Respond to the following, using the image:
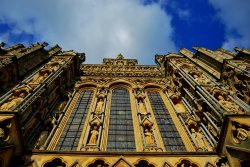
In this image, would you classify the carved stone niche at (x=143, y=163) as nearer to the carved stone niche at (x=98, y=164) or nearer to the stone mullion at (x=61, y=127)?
the carved stone niche at (x=98, y=164)

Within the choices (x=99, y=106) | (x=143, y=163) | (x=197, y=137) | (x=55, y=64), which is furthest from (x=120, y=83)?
(x=143, y=163)

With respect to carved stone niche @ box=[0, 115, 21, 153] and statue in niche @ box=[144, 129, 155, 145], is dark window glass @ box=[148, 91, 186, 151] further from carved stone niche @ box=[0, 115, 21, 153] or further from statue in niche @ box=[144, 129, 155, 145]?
carved stone niche @ box=[0, 115, 21, 153]

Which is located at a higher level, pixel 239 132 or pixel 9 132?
pixel 9 132

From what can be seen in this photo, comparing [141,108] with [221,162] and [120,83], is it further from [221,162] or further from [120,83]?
[221,162]

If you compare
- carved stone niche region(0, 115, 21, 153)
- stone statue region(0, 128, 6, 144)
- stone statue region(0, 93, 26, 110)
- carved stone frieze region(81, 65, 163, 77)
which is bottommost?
stone statue region(0, 128, 6, 144)

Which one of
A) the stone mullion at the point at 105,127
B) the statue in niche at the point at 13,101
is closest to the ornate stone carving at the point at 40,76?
the statue in niche at the point at 13,101

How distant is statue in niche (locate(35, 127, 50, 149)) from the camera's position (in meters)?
11.0

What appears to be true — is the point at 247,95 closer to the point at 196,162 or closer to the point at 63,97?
the point at 196,162

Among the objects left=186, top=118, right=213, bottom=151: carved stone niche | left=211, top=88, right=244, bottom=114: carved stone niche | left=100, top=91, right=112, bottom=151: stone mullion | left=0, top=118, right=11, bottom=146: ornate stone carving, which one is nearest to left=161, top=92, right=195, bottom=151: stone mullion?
left=186, top=118, right=213, bottom=151: carved stone niche

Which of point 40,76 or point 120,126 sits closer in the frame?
point 120,126

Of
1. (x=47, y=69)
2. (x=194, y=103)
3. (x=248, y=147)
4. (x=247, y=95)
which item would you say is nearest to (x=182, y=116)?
(x=194, y=103)

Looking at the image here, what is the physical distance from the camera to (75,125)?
1320 centimetres

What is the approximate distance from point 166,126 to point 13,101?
735 centimetres

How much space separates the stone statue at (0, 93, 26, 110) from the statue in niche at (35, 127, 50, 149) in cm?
194
